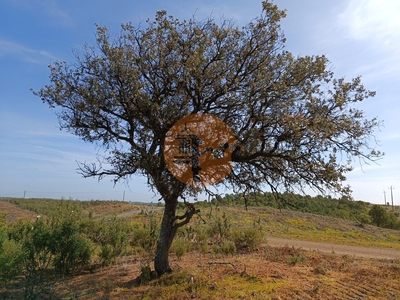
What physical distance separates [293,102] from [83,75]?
589 centimetres

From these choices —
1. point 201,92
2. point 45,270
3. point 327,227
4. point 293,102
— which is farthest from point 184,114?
point 327,227

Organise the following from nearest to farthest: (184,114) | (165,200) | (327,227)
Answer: (184,114)
(165,200)
(327,227)

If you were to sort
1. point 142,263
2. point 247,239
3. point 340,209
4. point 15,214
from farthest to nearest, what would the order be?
point 340,209 → point 15,214 → point 247,239 → point 142,263

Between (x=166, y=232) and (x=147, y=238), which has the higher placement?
(x=166, y=232)

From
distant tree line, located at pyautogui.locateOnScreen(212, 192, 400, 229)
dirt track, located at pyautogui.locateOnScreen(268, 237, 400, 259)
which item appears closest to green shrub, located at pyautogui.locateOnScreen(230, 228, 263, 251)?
distant tree line, located at pyautogui.locateOnScreen(212, 192, 400, 229)

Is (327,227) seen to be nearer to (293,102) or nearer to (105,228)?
(105,228)

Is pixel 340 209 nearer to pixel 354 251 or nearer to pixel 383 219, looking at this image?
pixel 383 219

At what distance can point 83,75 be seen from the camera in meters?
8.59

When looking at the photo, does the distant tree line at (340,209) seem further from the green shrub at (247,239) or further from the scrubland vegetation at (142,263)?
the green shrub at (247,239)

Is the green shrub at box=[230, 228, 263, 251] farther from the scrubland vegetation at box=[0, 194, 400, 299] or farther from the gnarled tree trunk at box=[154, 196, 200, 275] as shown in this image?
the gnarled tree trunk at box=[154, 196, 200, 275]

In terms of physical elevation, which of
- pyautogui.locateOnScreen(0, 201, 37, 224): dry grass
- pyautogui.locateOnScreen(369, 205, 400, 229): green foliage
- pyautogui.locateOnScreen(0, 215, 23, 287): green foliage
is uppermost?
pyautogui.locateOnScreen(369, 205, 400, 229): green foliage

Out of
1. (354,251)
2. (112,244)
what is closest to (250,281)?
(112,244)

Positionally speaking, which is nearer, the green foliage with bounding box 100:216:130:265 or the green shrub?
the green foliage with bounding box 100:216:130:265

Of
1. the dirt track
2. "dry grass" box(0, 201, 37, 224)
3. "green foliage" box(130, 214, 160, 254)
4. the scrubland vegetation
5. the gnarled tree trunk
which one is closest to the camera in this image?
the scrubland vegetation
